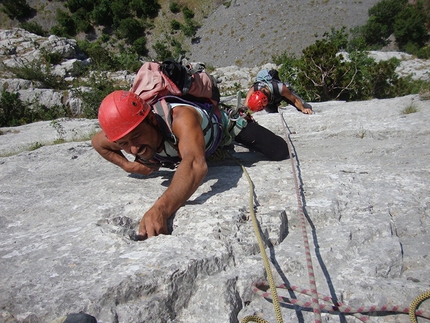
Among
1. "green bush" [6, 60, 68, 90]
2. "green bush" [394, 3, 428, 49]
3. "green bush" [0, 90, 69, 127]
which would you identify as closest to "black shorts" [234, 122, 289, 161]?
"green bush" [0, 90, 69, 127]

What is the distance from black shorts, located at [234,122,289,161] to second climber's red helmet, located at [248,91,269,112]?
7.16 feet

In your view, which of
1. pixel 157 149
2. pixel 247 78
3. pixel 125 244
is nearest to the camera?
pixel 125 244

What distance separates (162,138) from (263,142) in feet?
4.56

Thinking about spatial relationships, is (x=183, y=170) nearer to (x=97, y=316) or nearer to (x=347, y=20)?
(x=97, y=316)

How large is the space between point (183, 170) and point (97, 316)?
1.06 metres

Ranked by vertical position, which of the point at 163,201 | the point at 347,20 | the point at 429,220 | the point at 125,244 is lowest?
the point at 429,220

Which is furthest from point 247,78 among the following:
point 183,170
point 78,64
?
point 183,170

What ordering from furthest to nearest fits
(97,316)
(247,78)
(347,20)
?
1. (347,20)
2. (247,78)
3. (97,316)

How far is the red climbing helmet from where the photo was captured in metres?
2.19

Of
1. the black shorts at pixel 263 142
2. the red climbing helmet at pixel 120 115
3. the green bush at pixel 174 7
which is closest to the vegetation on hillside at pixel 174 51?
the green bush at pixel 174 7

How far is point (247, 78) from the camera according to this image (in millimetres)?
23625

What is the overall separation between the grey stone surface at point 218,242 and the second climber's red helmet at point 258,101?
2591mm

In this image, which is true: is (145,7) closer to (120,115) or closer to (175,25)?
(175,25)

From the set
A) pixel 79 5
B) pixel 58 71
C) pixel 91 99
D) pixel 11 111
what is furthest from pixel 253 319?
pixel 79 5
